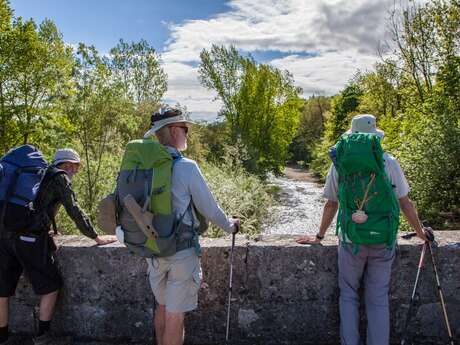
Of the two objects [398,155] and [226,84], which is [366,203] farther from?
[226,84]

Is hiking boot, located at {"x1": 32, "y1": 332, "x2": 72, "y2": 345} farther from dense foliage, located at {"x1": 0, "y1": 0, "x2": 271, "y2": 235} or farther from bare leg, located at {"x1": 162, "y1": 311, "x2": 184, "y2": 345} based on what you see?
dense foliage, located at {"x1": 0, "y1": 0, "x2": 271, "y2": 235}

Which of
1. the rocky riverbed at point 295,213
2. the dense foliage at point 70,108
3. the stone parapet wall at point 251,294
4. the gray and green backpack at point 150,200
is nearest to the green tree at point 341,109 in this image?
the rocky riverbed at point 295,213

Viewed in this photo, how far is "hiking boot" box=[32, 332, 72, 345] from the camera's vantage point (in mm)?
3381

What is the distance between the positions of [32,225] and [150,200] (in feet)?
4.09

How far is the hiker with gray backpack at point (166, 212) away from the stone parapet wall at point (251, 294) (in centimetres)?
67

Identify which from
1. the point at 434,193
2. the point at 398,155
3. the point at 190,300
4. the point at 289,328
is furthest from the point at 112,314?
the point at 398,155

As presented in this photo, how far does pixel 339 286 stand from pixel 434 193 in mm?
7713

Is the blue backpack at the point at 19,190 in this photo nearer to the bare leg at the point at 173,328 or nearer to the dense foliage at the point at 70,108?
the bare leg at the point at 173,328

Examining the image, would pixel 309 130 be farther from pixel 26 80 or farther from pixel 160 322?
pixel 160 322

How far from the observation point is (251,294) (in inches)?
137

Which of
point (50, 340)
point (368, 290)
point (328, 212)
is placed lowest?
point (50, 340)

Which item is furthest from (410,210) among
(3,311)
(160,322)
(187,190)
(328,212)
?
(3,311)

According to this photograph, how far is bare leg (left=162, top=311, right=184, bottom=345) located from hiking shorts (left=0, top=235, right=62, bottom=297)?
3.93 feet

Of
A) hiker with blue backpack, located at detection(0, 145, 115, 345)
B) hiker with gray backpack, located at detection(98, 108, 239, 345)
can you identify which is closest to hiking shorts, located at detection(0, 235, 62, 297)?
hiker with blue backpack, located at detection(0, 145, 115, 345)
